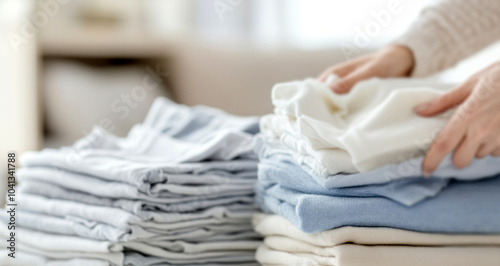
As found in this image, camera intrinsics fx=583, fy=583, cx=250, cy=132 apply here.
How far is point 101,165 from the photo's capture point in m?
0.69

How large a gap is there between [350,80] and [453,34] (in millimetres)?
173

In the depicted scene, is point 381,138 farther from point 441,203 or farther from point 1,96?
point 1,96

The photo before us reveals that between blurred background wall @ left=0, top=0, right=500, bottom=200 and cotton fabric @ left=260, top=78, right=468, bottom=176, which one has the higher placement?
blurred background wall @ left=0, top=0, right=500, bottom=200

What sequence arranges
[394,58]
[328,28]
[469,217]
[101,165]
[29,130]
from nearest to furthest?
[469,217], [101,165], [394,58], [29,130], [328,28]

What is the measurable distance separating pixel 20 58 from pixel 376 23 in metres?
1.19

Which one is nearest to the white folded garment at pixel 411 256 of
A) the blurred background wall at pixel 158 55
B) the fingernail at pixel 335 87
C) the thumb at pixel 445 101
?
the thumb at pixel 445 101

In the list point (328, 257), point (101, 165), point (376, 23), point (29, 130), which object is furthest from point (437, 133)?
point (29, 130)

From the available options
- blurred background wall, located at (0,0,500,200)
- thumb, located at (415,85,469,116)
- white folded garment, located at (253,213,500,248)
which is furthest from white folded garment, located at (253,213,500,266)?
blurred background wall, located at (0,0,500,200)

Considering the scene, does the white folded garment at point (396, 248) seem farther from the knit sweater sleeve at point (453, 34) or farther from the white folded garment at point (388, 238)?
the knit sweater sleeve at point (453, 34)

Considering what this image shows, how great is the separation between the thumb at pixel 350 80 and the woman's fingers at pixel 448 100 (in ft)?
0.53

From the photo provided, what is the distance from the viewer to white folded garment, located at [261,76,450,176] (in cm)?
55

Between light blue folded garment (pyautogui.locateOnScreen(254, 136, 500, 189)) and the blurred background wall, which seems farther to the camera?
the blurred background wall

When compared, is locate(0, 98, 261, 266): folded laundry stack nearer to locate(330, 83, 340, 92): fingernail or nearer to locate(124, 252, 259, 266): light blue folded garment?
locate(124, 252, 259, 266): light blue folded garment

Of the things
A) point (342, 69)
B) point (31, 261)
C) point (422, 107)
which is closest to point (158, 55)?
point (342, 69)
